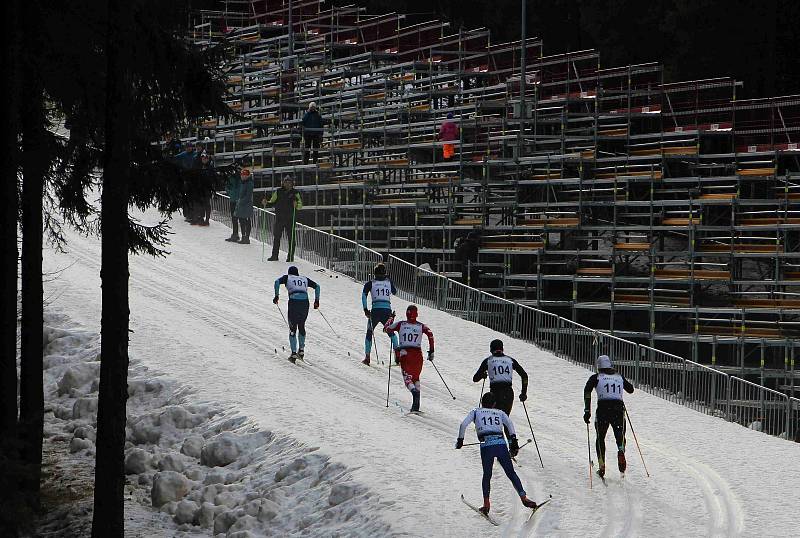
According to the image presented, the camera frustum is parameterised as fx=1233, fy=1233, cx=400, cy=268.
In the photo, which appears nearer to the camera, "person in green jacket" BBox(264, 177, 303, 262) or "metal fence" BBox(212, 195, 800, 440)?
"metal fence" BBox(212, 195, 800, 440)

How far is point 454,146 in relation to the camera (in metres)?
38.3

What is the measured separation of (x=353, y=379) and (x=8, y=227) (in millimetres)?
8859

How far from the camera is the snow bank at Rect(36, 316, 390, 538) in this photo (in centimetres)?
1677

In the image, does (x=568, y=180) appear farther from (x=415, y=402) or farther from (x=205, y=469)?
(x=205, y=469)

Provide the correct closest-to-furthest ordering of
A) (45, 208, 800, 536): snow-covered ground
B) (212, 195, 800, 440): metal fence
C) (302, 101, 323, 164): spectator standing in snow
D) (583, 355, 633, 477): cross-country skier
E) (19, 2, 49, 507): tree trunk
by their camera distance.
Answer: (45, 208, 800, 536): snow-covered ground < (19, 2, 49, 507): tree trunk < (583, 355, 633, 477): cross-country skier < (212, 195, 800, 440): metal fence < (302, 101, 323, 164): spectator standing in snow

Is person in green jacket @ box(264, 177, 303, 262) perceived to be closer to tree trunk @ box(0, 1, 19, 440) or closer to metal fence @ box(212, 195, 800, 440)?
metal fence @ box(212, 195, 800, 440)

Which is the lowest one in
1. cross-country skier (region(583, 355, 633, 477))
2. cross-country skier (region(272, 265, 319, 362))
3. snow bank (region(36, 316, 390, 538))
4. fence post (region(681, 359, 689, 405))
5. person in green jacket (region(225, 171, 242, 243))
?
snow bank (region(36, 316, 390, 538))

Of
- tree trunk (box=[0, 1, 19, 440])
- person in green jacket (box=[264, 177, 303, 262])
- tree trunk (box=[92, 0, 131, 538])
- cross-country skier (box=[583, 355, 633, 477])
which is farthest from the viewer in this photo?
person in green jacket (box=[264, 177, 303, 262])

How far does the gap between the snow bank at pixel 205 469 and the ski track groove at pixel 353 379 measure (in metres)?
2.43

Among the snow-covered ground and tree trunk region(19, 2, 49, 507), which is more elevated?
tree trunk region(19, 2, 49, 507)

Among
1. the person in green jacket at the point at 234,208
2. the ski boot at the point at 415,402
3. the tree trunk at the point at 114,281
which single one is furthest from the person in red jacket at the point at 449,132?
the tree trunk at the point at 114,281

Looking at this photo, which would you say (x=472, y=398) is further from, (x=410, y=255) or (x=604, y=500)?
(x=410, y=255)

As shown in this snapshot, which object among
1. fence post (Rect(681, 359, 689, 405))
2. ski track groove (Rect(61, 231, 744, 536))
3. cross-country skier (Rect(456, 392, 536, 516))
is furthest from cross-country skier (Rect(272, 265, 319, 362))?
cross-country skier (Rect(456, 392, 536, 516))

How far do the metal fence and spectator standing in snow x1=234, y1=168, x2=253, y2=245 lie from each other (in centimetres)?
69
